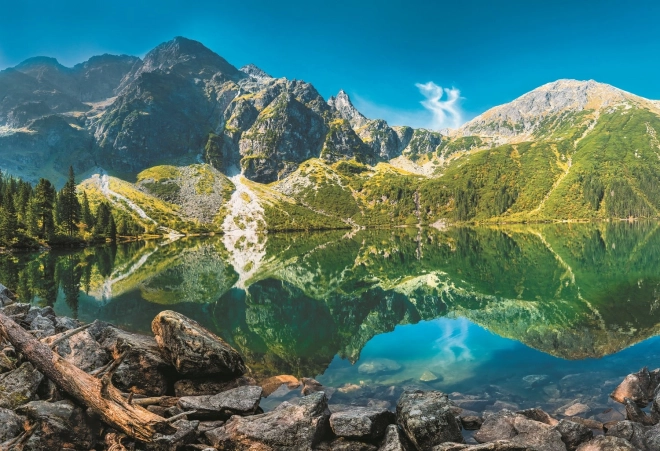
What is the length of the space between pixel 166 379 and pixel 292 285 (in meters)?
37.4

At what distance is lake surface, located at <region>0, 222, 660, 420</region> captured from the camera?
2048cm

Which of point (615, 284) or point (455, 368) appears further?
→ point (615, 284)

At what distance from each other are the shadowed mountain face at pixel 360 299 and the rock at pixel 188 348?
18.5 feet

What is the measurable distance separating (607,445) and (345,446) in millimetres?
7880

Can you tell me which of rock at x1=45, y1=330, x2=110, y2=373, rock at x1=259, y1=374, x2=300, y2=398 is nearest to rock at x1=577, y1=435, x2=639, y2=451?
rock at x1=259, y1=374, x2=300, y2=398

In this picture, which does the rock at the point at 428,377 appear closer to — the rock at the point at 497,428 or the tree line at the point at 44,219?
the rock at the point at 497,428

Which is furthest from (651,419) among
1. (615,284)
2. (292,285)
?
(292,285)

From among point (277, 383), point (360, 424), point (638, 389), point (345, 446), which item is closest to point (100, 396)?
point (345, 446)

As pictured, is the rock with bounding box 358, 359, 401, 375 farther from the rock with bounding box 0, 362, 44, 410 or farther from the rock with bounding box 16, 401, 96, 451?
the rock with bounding box 0, 362, 44, 410

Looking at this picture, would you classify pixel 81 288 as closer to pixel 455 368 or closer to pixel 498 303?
pixel 455 368

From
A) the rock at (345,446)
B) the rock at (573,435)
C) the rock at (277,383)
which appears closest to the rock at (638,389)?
the rock at (573,435)

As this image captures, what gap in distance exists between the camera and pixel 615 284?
43781 millimetres

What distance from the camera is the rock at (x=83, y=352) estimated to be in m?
16.2

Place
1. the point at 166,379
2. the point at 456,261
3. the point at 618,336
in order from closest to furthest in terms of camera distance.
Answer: the point at 166,379 → the point at 618,336 → the point at 456,261
